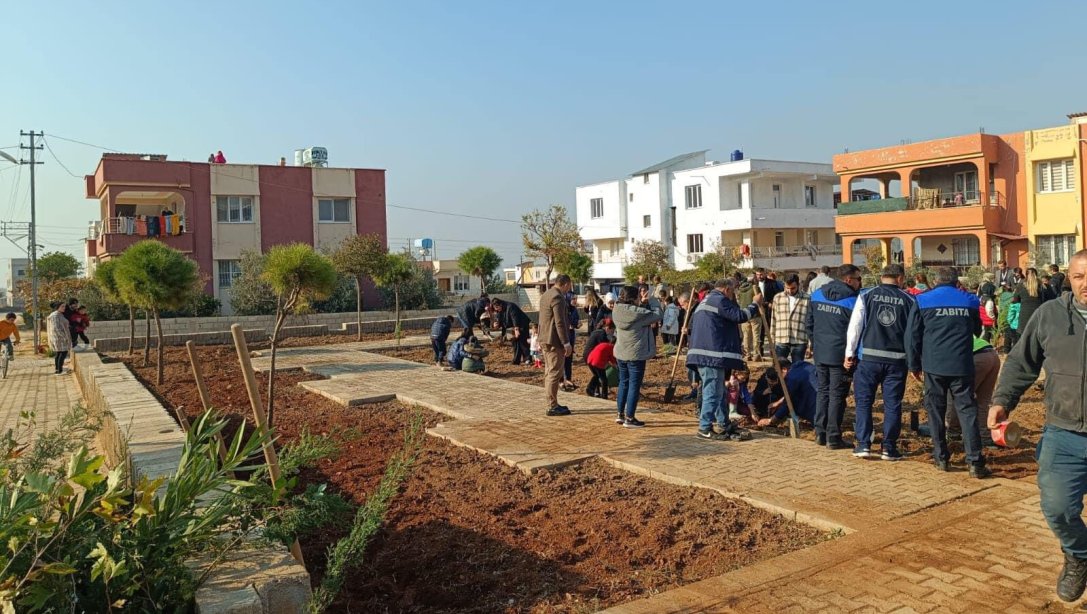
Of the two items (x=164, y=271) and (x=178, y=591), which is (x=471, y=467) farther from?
(x=164, y=271)

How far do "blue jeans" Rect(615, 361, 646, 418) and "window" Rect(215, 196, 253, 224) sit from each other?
31.2 meters

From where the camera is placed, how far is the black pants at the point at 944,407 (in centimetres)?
687

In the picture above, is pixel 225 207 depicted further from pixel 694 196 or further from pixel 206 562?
pixel 206 562

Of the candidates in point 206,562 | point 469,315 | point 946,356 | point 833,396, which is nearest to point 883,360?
point 946,356

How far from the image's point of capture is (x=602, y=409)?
33.8ft

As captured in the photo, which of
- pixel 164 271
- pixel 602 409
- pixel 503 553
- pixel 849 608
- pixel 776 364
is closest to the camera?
pixel 849 608

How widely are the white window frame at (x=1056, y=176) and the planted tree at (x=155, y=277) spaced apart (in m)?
30.7

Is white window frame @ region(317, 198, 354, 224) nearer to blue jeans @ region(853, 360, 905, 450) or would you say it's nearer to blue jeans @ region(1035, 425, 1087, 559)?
blue jeans @ region(853, 360, 905, 450)

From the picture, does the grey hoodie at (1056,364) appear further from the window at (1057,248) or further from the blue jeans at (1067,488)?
the window at (1057,248)

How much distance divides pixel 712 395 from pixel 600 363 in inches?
141

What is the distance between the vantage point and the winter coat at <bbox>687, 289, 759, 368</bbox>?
822 centimetres

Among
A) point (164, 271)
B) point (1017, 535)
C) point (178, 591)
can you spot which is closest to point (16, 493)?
A: point (178, 591)

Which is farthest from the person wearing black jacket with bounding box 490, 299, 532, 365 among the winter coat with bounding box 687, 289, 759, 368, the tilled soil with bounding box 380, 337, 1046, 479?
the winter coat with bounding box 687, 289, 759, 368

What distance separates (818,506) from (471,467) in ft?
10.0
